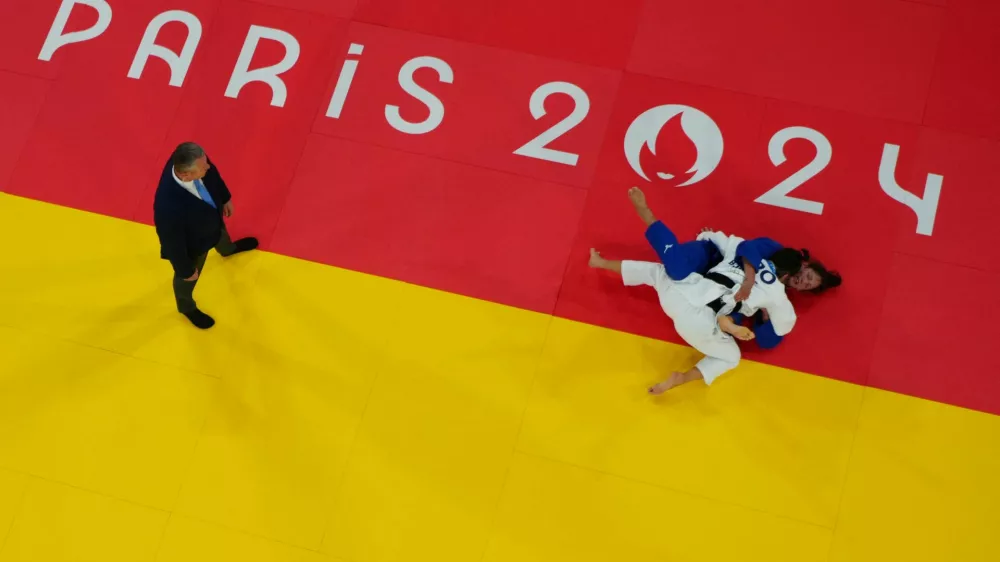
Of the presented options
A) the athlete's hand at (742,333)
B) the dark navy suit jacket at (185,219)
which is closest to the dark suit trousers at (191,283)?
the dark navy suit jacket at (185,219)

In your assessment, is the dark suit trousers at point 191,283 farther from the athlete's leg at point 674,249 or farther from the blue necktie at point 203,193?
the athlete's leg at point 674,249

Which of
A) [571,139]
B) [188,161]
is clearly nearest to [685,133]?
[571,139]

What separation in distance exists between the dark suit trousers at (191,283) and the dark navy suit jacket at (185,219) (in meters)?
0.14

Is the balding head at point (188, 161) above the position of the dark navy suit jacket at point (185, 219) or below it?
above

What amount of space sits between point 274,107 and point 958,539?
4.78m

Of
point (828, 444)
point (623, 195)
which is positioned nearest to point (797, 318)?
point (828, 444)

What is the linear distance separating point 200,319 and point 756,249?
10.6 ft

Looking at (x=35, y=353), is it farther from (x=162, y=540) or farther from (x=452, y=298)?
(x=452, y=298)

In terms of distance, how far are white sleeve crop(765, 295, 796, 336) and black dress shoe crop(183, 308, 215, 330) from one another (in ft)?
10.6

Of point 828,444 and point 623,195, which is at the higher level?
point 623,195

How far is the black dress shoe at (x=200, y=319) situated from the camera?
197 inches

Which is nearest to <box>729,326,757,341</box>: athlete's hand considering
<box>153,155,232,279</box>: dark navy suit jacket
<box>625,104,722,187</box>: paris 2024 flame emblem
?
<box>625,104,722,187</box>: paris 2024 flame emblem

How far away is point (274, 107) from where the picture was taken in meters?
5.54

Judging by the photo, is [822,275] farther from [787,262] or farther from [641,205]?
[641,205]
